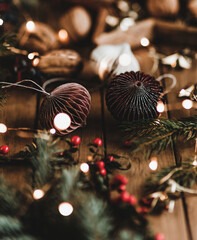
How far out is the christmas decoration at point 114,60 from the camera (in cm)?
77

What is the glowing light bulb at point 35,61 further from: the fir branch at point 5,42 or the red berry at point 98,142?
the red berry at point 98,142

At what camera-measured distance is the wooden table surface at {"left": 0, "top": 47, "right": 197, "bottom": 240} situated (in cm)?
60

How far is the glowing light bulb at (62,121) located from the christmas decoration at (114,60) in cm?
23

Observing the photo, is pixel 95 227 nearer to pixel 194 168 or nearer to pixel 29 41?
pixel 194 168

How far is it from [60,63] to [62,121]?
0.25 metres

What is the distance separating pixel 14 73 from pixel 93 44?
1.13 feet

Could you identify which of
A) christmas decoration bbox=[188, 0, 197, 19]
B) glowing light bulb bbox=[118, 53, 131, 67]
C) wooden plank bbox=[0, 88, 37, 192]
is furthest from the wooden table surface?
christmas decoration bbox=[188, 0, 197, 19]

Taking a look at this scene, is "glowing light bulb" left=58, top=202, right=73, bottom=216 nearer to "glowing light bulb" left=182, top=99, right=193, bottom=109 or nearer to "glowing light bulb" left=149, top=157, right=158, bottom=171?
"glowing light bulb" left=149, top=157, right=158, bottom=171

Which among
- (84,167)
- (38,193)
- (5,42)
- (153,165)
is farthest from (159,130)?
(5,42)

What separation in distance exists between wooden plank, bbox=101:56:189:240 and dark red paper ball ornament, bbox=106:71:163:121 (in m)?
0.08

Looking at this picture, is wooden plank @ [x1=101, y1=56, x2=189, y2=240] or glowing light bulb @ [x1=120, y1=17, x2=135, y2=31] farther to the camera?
glowing light bulb @ [x1=120, y1=17, x2=135, y2=31]

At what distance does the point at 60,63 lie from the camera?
0.82 metres

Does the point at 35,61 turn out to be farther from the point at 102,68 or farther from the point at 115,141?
the point at 115,141

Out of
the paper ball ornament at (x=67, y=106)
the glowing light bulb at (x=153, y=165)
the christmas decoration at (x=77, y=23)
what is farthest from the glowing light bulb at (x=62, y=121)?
the christmas decoration at (x=77, y=23)
